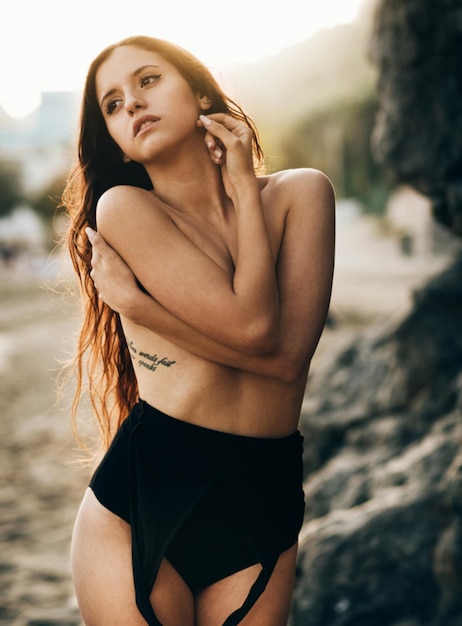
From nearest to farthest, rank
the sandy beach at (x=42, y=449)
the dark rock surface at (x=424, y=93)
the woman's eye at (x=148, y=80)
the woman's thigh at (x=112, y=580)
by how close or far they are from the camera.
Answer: the woman's thigh at (x=112, y=580) < the woman's eye at (x=148, y=80) < the dark rock surface at (x=424, y=93) < the sandy beach at (x=42, y=449)

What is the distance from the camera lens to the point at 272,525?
1775 mm

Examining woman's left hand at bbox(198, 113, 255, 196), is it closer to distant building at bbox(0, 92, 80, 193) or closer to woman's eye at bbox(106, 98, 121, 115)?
woman's eye at bbox(106, 98, 121, 115)

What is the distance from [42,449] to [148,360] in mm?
5435

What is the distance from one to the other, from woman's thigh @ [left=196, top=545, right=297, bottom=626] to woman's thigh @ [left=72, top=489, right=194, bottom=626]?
40 millimetres

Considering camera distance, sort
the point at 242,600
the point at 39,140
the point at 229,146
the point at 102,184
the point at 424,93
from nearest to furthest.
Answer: the point at 242,600 < the point at 229,146 < the point at 102,184 < the point at 424,93 < the point at 39,140

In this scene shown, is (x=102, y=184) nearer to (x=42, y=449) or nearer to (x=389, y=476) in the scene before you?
(x=389, y=476)

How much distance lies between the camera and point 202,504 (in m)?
1.73

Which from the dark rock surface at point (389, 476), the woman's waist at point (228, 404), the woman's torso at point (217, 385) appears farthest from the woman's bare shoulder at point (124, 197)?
the dark rock surface at point (389, 476)

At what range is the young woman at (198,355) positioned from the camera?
171 centimetres

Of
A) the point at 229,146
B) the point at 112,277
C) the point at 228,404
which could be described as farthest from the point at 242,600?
the point at 229,146

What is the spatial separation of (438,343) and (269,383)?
2978mm

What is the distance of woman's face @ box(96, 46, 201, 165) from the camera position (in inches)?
73.5

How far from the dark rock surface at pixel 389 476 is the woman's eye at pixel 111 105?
1.79 m

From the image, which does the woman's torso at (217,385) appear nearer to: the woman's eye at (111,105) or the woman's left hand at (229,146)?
the woman's left hand at (229,146)
